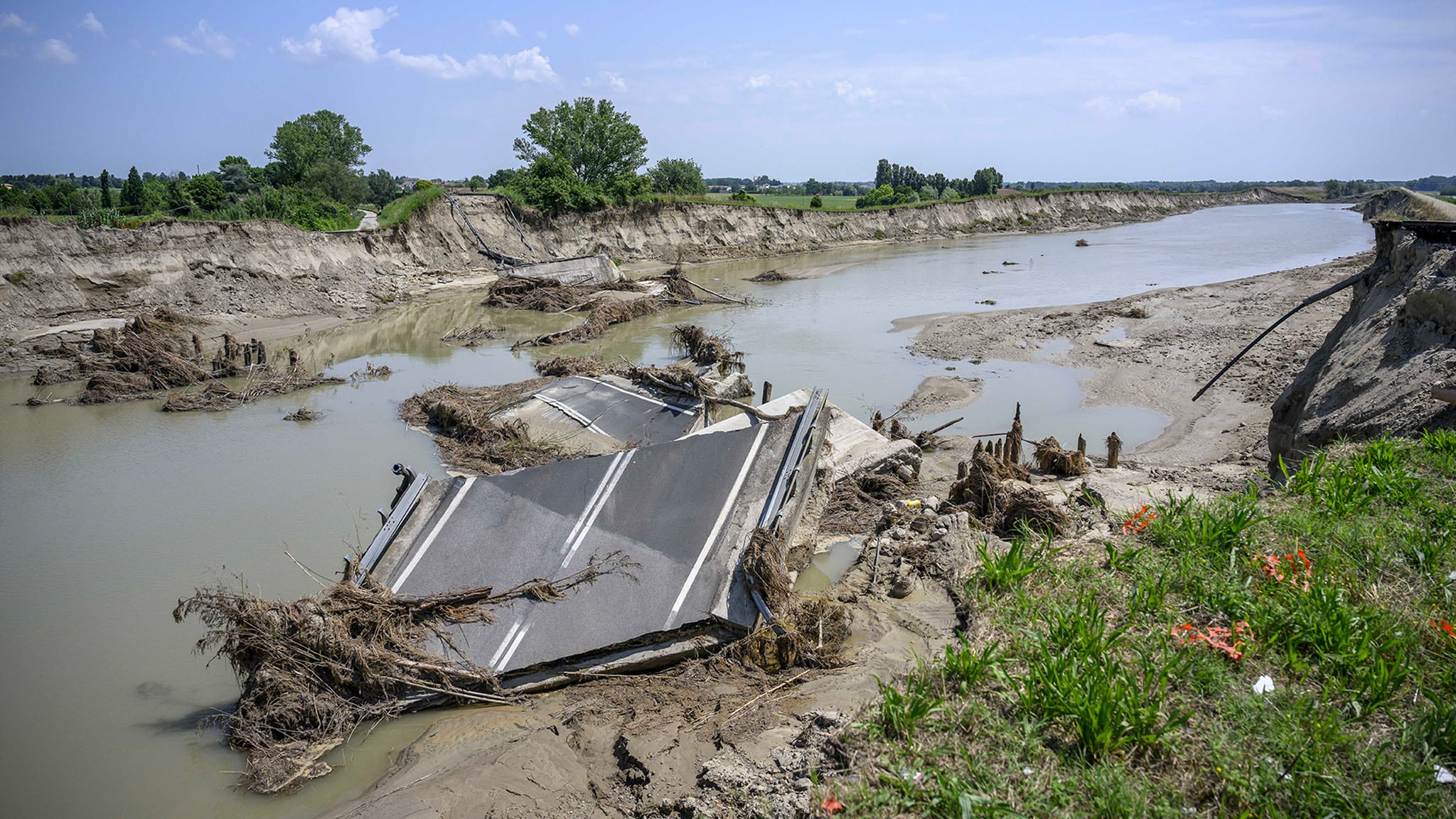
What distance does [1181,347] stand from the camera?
18500mm

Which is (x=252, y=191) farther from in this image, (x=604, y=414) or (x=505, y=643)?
(x=505, y=643)

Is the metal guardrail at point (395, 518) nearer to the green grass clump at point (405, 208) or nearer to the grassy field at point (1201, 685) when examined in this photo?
the grassy field at point (1201, 685)

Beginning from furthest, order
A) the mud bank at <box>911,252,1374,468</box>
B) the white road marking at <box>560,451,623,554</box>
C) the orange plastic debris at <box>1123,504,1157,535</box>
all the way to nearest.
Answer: the mud bank at <box>911,252,1374,468</box> < the white road marking at <box>560,451,623,554</box> < the orange plastic debris at <box>1123,504,1157,535</box>

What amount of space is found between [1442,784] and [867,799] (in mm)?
2517

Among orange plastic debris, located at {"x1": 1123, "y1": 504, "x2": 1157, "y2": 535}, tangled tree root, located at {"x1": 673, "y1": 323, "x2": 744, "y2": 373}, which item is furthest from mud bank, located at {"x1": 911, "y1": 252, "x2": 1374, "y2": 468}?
tangled tree root, located at {"x1": 673, "y1": 323, "x2": 744, "y2": 373}

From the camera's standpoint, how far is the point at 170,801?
5.35 metres

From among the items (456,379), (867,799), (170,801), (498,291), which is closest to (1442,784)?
(867,799)

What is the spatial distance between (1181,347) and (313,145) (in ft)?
202

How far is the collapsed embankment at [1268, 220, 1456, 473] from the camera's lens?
26.5ft

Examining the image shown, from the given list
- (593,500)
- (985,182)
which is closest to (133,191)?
(593,500)

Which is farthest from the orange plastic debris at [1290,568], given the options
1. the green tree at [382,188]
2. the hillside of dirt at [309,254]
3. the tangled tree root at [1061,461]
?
the green tree at [382,188]

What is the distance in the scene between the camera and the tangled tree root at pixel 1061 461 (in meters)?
10.3

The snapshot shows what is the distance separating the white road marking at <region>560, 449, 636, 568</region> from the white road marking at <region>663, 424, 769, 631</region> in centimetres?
99

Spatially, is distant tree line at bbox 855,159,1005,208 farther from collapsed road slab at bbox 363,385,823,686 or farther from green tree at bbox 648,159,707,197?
collapsed road slab at bbox 363,385,823,686
